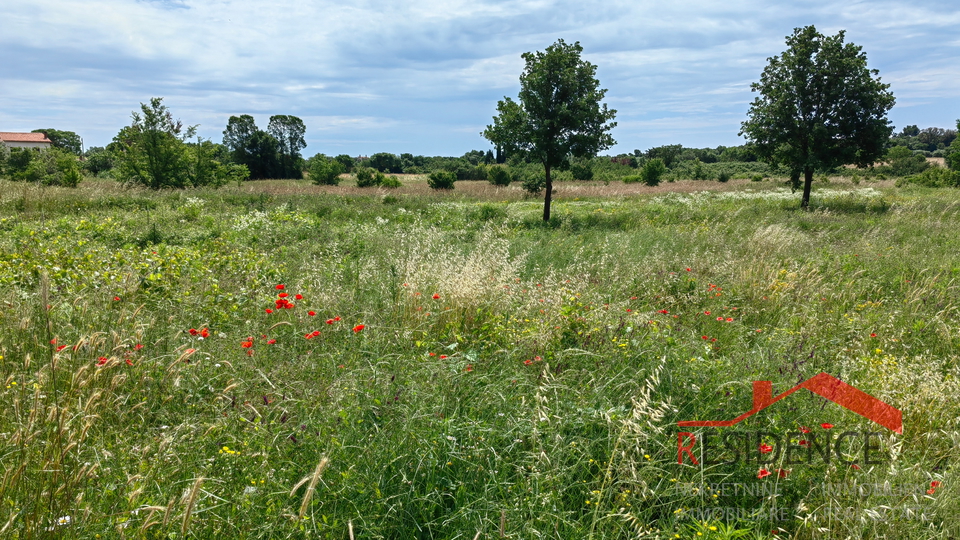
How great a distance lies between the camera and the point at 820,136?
18.5 meters

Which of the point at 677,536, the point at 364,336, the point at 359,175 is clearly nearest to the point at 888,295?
the point at 677,536

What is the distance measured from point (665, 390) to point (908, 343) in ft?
11.3

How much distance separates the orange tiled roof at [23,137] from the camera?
85.4 metres

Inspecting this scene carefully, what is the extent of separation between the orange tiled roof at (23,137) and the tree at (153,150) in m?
86.3

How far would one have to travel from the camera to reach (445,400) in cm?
279

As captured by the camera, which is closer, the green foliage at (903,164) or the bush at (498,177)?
the bush at (498,177)

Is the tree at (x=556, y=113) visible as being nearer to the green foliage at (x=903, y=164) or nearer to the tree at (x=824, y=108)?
the tree at (x=824, y=108)

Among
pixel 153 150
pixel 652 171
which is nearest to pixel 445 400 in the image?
pixel 153 150

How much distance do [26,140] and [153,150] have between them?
Answer: 89315 mm

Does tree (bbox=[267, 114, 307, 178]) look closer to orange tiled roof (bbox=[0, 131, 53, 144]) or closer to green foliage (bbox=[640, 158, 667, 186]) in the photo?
green foliage (bbox=[640, 158, 667, 186])

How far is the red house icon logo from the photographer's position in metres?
2.86

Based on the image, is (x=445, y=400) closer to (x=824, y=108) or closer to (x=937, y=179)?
(x=824, y=108)

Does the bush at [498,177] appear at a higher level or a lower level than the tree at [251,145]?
lower

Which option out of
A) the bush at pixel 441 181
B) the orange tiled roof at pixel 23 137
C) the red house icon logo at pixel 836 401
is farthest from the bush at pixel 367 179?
the orange tiled roof at pixel 23 137
